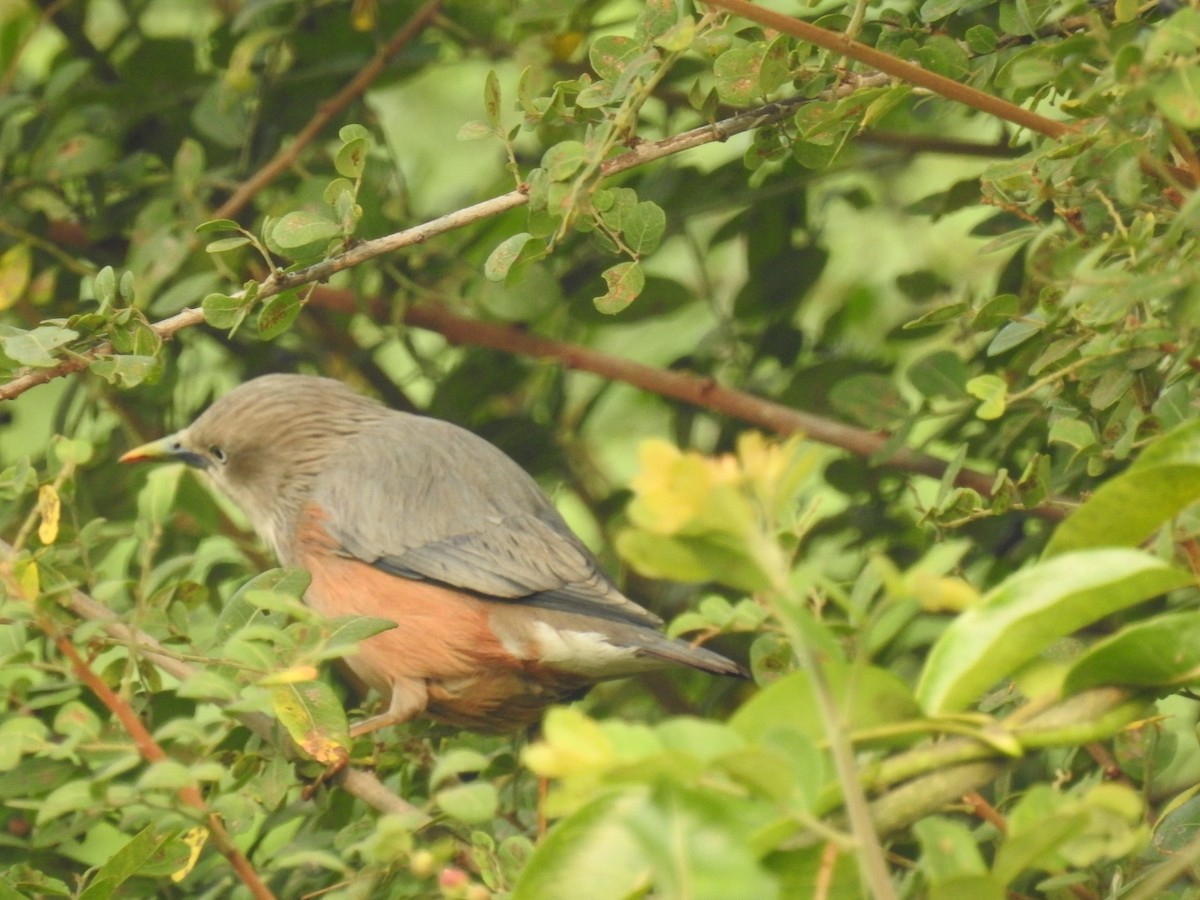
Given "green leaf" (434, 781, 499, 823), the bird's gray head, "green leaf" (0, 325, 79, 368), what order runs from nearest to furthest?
"green leaf" (434, 781, 499, 823) → "green leaf" (0, 325, 79, 368) → the bird's gray head

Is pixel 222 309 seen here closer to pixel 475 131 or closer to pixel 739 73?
pixel 475 131

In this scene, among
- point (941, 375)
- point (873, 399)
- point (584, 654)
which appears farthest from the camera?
point (584, 654)

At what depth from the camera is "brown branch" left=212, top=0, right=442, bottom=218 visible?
429cm

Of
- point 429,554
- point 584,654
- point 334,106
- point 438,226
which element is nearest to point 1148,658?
point 438,226

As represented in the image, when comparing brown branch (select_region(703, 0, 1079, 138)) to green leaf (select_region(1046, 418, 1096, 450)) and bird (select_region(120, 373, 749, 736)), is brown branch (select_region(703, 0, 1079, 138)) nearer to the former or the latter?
green leaf (select_region(1046, 418, 1096, 450))

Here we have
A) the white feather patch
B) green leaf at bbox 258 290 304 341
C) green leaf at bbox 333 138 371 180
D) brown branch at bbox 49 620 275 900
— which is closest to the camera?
brown branch at bbox 49 620 275 900

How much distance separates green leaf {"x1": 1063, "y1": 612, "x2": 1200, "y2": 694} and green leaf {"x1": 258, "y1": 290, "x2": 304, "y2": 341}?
1802 millimetres

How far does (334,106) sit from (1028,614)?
3298mm

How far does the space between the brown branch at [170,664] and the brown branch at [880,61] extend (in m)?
1.30

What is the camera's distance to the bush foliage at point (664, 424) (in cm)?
148

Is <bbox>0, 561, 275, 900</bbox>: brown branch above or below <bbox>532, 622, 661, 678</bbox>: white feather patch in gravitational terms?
above

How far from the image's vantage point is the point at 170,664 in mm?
2709

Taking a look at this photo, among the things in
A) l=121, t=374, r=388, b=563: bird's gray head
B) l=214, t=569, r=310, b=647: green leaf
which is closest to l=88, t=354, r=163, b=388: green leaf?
l=214, t=569, r=310, b=647: green leaf

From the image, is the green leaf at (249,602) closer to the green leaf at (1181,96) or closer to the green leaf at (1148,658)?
the green leaf at (1148,658)
